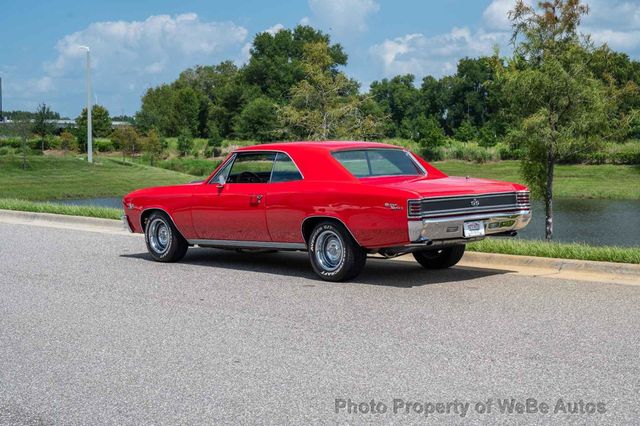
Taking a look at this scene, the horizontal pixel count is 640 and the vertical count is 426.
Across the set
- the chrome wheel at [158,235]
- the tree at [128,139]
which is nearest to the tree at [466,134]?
the tree at [128,139]

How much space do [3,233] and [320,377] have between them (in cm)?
1178

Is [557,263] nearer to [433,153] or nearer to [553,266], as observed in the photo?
[553,266]

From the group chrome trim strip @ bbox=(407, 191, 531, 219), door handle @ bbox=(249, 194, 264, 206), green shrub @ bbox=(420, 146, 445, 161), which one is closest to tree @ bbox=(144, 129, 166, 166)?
green shrub @ bbox=(420, 146, 445, 161)

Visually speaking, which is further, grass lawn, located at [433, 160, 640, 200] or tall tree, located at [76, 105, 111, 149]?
tall tree, located at [76, 105, 111, 149]

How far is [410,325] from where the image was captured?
7543mm

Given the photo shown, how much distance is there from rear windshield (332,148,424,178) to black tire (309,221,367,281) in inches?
27.4

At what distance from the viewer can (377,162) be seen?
→ 34.0 feet

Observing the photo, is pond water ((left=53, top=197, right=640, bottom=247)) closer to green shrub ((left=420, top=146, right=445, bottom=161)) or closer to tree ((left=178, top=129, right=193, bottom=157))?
green shrub ((left=420, top=146, right=445, bottom=161))

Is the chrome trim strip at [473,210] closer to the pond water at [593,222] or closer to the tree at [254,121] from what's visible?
the pond water at [593,222]

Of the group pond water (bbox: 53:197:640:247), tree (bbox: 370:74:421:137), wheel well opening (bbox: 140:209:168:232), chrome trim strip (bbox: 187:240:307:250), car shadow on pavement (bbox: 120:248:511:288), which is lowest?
pond water (bbox: 53:197:640:247)

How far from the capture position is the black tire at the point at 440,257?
1072cm

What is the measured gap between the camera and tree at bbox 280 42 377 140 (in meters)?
41.6

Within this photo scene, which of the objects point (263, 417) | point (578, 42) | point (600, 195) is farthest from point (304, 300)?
point (600, 195)

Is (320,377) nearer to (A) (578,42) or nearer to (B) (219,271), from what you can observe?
(B) (219,271)
